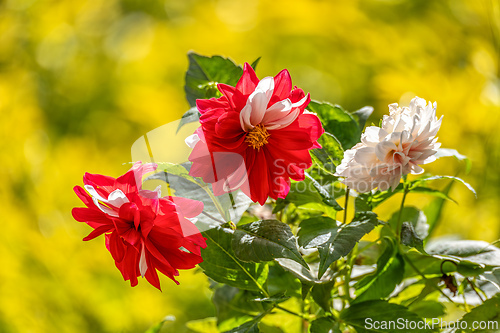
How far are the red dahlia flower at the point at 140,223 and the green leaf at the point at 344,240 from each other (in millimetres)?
69

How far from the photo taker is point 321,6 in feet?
3.52

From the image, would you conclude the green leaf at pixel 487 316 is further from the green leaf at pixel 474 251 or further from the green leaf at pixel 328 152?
the green leaf at pixel 328 152

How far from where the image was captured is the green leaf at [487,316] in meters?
0.31

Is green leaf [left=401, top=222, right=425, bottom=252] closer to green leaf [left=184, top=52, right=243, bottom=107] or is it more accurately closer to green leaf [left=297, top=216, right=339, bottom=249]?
green leaf [left=297, top=216, right=339, bottom=249]

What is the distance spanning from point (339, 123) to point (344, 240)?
11 cm

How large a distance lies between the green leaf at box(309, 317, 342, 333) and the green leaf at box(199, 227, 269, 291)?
0.04 metres

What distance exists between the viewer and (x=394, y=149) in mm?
277

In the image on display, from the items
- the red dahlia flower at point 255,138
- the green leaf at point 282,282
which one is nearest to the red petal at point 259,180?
the red dahlia flower at point 255,138

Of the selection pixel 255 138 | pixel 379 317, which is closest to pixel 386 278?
pixel 379 317

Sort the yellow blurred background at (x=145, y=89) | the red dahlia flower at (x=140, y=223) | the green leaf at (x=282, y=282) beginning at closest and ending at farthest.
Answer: the red dahlia flower at (x=140, y=223)
the green leaf at (x=282, y=282)
the yellow blurred background at (x=145, y=89)

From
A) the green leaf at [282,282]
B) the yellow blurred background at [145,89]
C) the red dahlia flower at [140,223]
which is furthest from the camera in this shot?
the yellow blurred background at [145,89]

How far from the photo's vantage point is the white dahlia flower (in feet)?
0.90

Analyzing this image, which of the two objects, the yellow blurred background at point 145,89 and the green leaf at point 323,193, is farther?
the yellow blurred background at point 145,89

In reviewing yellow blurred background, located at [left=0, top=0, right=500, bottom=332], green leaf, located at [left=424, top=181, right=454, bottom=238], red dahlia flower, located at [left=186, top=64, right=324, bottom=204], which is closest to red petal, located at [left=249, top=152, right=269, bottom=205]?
red dahlia flower, located at [left=186, top=64, right=324, bottom=204]
